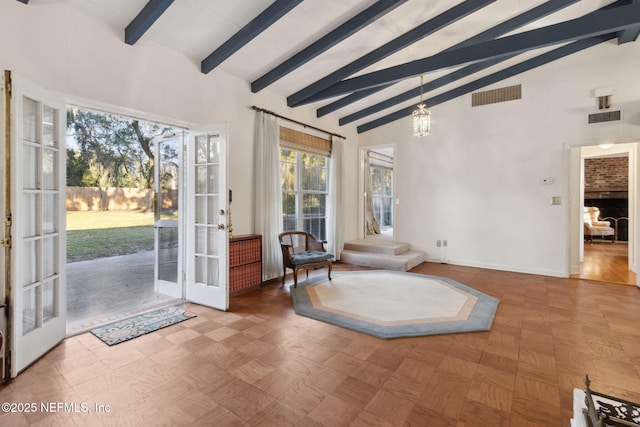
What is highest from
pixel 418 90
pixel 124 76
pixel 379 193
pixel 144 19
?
pixel 418 90

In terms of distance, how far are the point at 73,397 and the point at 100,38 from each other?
120 inches

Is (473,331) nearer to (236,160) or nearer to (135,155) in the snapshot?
(236,160)

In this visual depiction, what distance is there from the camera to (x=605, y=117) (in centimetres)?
451

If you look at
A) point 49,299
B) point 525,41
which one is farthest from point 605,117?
point 49,299

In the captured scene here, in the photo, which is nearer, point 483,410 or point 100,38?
point 483,410

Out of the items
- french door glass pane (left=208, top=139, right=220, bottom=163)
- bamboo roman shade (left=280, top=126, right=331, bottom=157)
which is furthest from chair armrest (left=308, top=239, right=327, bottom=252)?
french door glass pane (left=208, top=139, right=220, bottom=163)

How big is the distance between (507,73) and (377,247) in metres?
3.82

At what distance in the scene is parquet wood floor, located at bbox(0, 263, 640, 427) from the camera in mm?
1742

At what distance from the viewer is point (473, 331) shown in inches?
113

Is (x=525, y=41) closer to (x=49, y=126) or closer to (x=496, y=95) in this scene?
(x=496, y=95)

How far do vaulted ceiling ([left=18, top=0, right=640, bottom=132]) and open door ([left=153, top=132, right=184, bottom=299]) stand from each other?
122cm

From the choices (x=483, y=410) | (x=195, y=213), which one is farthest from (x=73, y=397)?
(x=483, y=410)

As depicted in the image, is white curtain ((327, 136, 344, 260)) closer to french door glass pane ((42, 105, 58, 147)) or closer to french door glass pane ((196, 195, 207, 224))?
french door glass pane ((196, 195, 207, 224))

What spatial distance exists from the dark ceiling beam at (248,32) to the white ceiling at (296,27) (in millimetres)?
54
